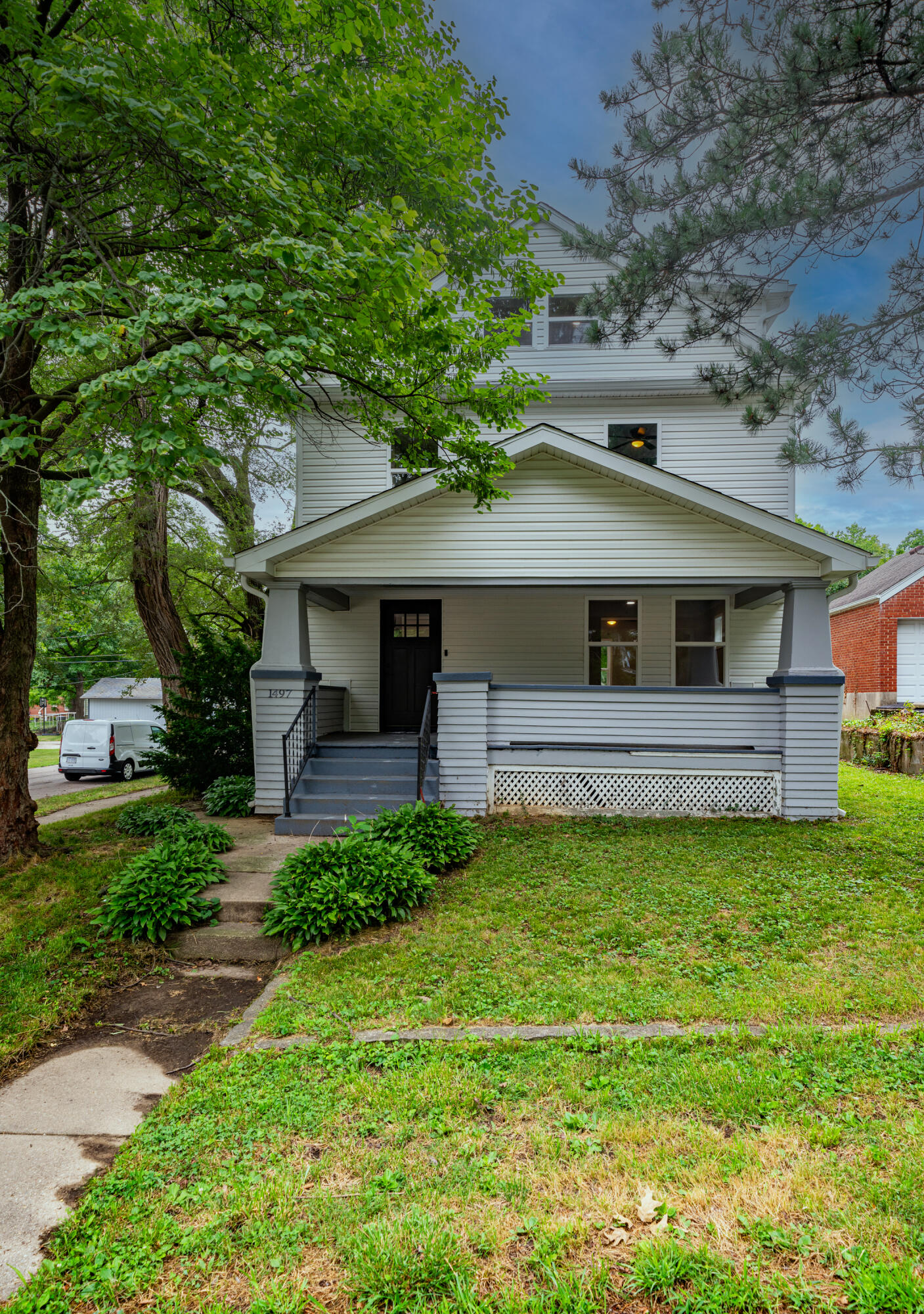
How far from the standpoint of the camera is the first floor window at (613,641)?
11.5 metres

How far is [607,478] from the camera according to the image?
28.1 feet

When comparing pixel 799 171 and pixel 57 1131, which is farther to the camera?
pixel 799 171

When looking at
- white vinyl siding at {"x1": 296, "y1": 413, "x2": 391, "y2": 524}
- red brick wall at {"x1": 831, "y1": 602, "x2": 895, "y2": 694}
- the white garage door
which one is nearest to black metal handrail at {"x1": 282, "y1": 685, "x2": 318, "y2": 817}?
white vinyl siding at {"x1": 296, "y1": 413, "x2": 391, "y2": 524}

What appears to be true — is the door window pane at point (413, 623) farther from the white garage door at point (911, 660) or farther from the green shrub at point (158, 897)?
the white garage door at point (911, 660)

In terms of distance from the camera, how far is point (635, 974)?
4.24 meters

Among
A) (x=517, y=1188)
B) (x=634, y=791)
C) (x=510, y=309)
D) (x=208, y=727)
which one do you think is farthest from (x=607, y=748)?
(x=510, y=309)

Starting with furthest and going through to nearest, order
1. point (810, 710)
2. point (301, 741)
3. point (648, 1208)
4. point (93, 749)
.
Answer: point (93, 749) < point (301, 741) < point (810, 710) < point (648, 1208)

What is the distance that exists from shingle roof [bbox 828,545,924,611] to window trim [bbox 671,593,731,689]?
22.4ft

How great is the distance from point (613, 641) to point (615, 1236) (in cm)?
987

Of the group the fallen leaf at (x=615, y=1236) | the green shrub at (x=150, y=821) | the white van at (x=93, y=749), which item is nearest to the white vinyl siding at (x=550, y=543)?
the green shrub at (x=150, y=821)

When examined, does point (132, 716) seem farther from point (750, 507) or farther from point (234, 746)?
point (750, 507)

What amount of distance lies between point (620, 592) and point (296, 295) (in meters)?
7.72

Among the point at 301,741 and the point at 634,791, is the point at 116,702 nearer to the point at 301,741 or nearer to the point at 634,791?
the point at 301,741

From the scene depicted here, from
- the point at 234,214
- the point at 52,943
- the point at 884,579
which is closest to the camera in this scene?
the point at 52,943
